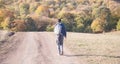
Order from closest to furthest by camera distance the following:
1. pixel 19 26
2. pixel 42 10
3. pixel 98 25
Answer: pixel 98 25 < pixel 19 26 < pixel 42 10

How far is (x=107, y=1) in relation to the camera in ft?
531

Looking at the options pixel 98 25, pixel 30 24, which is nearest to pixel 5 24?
pixel 30 24

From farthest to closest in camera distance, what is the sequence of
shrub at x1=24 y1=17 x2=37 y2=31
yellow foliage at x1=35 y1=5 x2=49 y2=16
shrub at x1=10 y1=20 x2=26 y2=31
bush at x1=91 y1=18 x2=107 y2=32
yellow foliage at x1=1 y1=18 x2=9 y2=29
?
yellow foliage at x1=35 y1=5 x2=49 y2=16 → yellow foliage at x1=1 y1=18 x2=9 y2=29 → shrub at x1=24 y1=17 x2=37 y2=31 → shrub at x1=10 y1=20 x2=26 y2=31 → bush at x1=91 y1=18 x2=107 y2=32

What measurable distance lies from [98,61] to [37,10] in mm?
132327

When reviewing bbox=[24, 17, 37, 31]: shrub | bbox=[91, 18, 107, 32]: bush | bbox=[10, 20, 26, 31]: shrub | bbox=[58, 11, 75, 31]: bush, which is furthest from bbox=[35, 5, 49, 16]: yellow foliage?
bbox=[91, 18, 107, 32]: bush

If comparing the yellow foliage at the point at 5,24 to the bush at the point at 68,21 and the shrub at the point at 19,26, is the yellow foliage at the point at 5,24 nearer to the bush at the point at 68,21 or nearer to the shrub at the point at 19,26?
the shrub at the point at 19,26

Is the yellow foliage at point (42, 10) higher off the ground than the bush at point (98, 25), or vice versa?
the bush at point (98, 25)

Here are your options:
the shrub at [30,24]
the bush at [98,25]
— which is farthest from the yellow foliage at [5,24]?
the bush at [98,25]

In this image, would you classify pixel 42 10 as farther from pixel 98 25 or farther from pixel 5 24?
pixel 98 25

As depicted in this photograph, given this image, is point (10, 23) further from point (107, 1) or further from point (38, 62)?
point (38, 62)

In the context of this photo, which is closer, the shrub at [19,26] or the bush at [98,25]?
the bush at [98,25]

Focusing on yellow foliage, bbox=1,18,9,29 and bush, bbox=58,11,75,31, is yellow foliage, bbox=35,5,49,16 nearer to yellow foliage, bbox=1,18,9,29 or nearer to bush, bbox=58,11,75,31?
bush, bbox=58,11,75,31

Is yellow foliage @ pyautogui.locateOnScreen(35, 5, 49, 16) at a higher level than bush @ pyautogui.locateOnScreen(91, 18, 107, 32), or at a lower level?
lower

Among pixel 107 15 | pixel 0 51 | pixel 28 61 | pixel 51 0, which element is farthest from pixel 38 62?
pixel 51 0
